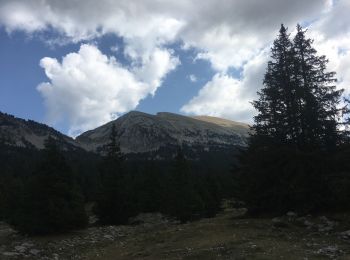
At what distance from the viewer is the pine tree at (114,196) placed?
44406 mm

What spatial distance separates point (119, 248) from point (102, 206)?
18212mm

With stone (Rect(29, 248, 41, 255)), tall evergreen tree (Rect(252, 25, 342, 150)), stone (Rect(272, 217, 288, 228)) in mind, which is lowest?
stone (Rect(29, 248, 41, 255))

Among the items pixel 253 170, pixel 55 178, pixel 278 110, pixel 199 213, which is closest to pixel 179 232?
pixel 253 170

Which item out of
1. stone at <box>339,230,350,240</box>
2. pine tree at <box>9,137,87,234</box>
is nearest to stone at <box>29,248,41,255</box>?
pine tree at <box>9,137,87,234</box>

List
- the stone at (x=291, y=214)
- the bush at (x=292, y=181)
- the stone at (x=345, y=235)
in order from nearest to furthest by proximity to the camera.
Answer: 1. the stone at (x=345, y=235)
2. the bush at (x=292, y=181)
3. the stone at (x=291, y=214)

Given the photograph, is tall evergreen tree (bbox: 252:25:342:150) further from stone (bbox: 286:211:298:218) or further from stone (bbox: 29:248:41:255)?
stone (bbox: 29:248:41:255)

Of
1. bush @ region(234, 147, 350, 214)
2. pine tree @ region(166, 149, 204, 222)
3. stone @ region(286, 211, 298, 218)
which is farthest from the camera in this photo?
pine tree @ region(166, 149, 204, 222)

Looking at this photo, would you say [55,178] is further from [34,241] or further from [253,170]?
[253,170]

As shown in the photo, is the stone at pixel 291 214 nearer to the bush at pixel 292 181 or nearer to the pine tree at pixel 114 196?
the bush at pixel 292 181

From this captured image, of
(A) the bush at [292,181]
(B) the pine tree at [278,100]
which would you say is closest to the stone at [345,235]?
(A) the bush at [292,181]

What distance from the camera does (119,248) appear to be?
27500 millimetres

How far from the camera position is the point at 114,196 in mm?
44625

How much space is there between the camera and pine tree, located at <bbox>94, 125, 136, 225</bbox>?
44.4 metres

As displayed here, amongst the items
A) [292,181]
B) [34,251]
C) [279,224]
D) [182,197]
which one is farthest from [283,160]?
[34,251]
